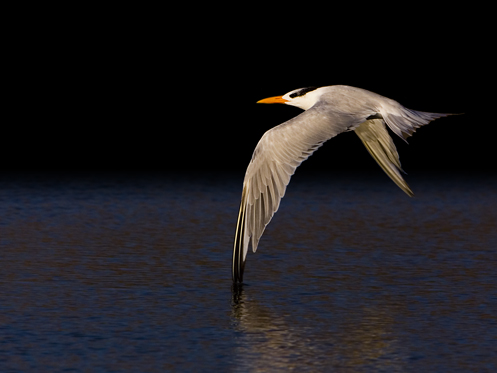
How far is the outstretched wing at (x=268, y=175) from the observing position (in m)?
8.21

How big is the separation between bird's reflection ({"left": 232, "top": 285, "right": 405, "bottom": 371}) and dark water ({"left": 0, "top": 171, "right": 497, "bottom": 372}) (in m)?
0.01

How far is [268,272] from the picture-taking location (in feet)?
29.9

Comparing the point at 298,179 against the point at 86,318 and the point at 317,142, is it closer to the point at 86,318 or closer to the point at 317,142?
the point at 317,142

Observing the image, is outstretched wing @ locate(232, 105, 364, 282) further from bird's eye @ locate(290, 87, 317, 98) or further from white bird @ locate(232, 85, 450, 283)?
bird's eye @ locate(290, 87, 317, 98)

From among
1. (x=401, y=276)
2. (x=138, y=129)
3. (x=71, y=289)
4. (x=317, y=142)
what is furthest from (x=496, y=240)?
(x=138, y=129)

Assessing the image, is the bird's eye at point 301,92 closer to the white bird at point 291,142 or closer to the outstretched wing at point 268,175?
the white bird at point 291,142

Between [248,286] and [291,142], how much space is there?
1103mm

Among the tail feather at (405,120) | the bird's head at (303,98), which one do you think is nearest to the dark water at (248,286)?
the tail feather at (405,120)

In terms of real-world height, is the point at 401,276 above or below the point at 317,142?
below

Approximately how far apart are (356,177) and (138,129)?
9017mm

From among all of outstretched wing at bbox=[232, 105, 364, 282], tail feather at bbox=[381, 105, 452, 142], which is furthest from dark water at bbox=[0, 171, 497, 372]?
tail feather at bbox=[381, 105, 452, 142]

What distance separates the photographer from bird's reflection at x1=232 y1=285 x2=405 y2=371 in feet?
20.6

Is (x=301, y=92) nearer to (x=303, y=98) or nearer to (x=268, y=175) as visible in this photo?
(x=303, y=98)

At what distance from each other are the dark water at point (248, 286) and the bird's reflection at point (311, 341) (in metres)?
0.01
